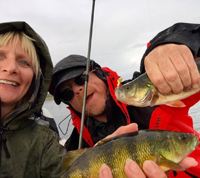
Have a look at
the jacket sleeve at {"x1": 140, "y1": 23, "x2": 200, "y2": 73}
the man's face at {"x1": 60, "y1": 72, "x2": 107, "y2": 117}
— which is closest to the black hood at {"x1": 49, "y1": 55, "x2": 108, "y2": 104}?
the man's face at {"x1": 60, "y1": 72, "x2": 107, "y2": 117}

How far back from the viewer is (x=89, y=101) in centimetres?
351

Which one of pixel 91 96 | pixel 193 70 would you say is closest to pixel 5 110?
pixel 91 96

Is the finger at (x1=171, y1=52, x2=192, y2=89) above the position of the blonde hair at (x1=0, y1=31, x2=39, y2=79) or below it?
below

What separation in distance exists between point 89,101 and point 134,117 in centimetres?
94

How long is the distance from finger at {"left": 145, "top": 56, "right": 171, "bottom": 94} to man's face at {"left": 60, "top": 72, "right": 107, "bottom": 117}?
79.1 inches

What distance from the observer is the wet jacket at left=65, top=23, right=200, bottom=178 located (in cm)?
181

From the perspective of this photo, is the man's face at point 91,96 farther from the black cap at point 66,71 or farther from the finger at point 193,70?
the finger at point 193,70

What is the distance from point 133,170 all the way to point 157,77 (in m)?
0.79

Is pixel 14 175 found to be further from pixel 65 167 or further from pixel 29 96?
pixel 29 96

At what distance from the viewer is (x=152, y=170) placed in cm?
145

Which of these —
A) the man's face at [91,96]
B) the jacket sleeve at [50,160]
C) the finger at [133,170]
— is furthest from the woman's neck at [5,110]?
the finger at [133,170]

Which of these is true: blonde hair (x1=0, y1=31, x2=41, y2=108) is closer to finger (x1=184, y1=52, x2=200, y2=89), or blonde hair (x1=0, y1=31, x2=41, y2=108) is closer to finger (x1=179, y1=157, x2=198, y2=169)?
finger (x1=184, y1=52, x2=200, y2=89)

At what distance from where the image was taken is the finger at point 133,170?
4.74 feet

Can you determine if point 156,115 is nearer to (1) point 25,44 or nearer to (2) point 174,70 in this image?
(2) point 174,70
